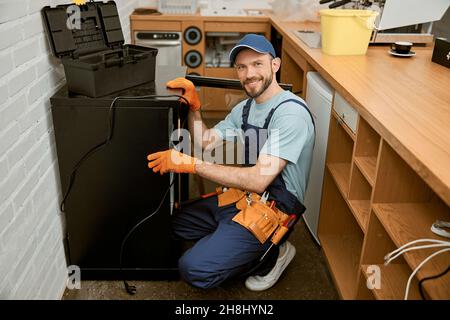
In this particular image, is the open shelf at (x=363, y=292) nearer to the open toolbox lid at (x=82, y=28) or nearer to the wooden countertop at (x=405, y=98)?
the wooden countertop at (x=405, y=98)

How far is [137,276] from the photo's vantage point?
195cm

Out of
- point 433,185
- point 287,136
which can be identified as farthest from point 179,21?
point 433,185

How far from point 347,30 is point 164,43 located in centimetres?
182

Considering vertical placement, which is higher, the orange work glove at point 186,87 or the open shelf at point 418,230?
the orange work glove at point 186,87

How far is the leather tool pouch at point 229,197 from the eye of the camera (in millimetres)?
1938

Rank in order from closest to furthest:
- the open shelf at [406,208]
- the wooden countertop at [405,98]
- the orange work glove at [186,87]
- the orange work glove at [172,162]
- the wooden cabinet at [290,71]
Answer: the wooden countertop at [405,98] < the open shelf at [406,208] < the orange work glove at [172,162] < the orange work glove at [186,87] < the wooden cabinet at [290,71]

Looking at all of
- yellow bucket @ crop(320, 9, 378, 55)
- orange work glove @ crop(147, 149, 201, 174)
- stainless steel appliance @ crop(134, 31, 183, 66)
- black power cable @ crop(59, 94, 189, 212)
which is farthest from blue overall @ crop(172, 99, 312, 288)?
stainless steel appliance @ crop(134, 31, 183, 66)

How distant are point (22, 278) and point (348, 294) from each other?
1168 millimetres

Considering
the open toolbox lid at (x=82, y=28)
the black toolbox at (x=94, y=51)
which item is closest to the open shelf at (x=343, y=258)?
the black toolbox at (x=94, y=51)

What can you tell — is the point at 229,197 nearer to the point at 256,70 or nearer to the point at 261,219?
the point at 261,219

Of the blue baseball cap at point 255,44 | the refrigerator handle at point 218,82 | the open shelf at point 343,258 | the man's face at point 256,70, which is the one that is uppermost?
the blue baseball cap at point 255,44

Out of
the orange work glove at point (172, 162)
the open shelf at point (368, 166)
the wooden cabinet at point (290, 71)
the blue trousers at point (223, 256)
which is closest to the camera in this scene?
the open shelf at point (368, 166)

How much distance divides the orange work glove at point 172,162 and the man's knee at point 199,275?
0.37 metres

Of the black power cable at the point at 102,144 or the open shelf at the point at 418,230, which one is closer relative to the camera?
the open shelf at the point at 418,230
